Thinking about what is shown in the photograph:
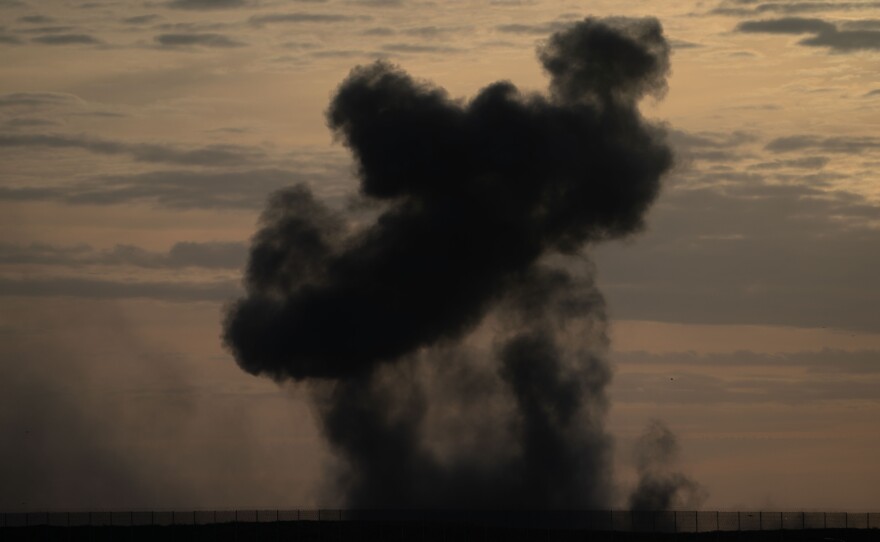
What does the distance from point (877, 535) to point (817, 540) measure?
26.5ft

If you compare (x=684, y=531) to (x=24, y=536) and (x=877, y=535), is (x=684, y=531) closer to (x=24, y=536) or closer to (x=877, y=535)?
(x=877, y=535)

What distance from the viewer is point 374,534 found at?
155 m

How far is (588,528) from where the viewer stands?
170 metres

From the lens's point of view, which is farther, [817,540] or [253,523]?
[253,523]

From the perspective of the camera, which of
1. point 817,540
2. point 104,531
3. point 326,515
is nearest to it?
point 817,540

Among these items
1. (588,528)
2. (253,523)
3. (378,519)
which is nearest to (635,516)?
(588,528)

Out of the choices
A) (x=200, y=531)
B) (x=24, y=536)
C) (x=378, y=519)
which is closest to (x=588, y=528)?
(x=378, y=519)

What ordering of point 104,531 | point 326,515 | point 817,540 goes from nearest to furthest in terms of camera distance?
point 817,540 → point 104,531 → point 326,515

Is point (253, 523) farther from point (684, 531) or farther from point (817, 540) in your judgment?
point (817, 540)

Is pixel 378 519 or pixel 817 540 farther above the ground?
pixel 817 540

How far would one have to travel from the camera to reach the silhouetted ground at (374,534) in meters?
154

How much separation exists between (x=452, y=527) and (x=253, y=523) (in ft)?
62.2

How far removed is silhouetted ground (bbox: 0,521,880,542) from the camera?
15400cm

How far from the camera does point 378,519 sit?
177 meters
